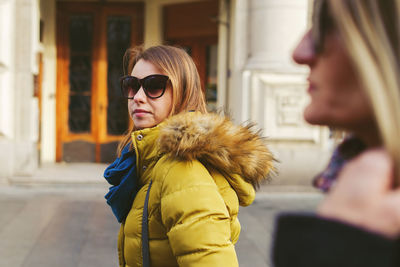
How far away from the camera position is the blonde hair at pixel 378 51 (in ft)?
1.94

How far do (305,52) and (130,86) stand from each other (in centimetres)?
121

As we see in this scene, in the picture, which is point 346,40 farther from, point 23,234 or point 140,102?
point 23,234

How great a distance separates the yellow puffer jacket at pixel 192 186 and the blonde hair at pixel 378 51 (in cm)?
82

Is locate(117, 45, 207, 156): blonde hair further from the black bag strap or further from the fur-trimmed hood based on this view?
the black bag strap

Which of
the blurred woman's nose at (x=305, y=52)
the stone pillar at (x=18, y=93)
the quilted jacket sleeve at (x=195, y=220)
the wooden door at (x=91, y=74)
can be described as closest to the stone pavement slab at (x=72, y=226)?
the stone pillar at (x=18, y=93)

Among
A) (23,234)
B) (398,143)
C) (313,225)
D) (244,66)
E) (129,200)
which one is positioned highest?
(244,66)

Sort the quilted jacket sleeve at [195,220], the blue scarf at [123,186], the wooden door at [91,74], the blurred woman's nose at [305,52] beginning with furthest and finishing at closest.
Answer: the wooden door at [91,74], the blue scarf at [123,186], the quilted jacket sleeve at [195,220], the blurred woman's nose at [305,52]

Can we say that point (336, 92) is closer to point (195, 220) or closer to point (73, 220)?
point (195, 220)

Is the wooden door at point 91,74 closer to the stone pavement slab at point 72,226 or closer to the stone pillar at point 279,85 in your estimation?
the stone pavement slab at point 72,226

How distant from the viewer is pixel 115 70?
903cm

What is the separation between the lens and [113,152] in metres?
9.04

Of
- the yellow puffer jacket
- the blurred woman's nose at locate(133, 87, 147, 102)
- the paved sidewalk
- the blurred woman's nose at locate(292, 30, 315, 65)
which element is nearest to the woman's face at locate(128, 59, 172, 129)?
the blurred woman's nose at locate(133, 87, 147, 102)

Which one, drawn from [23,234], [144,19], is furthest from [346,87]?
[144,19]

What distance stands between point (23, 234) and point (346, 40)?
4.62m
